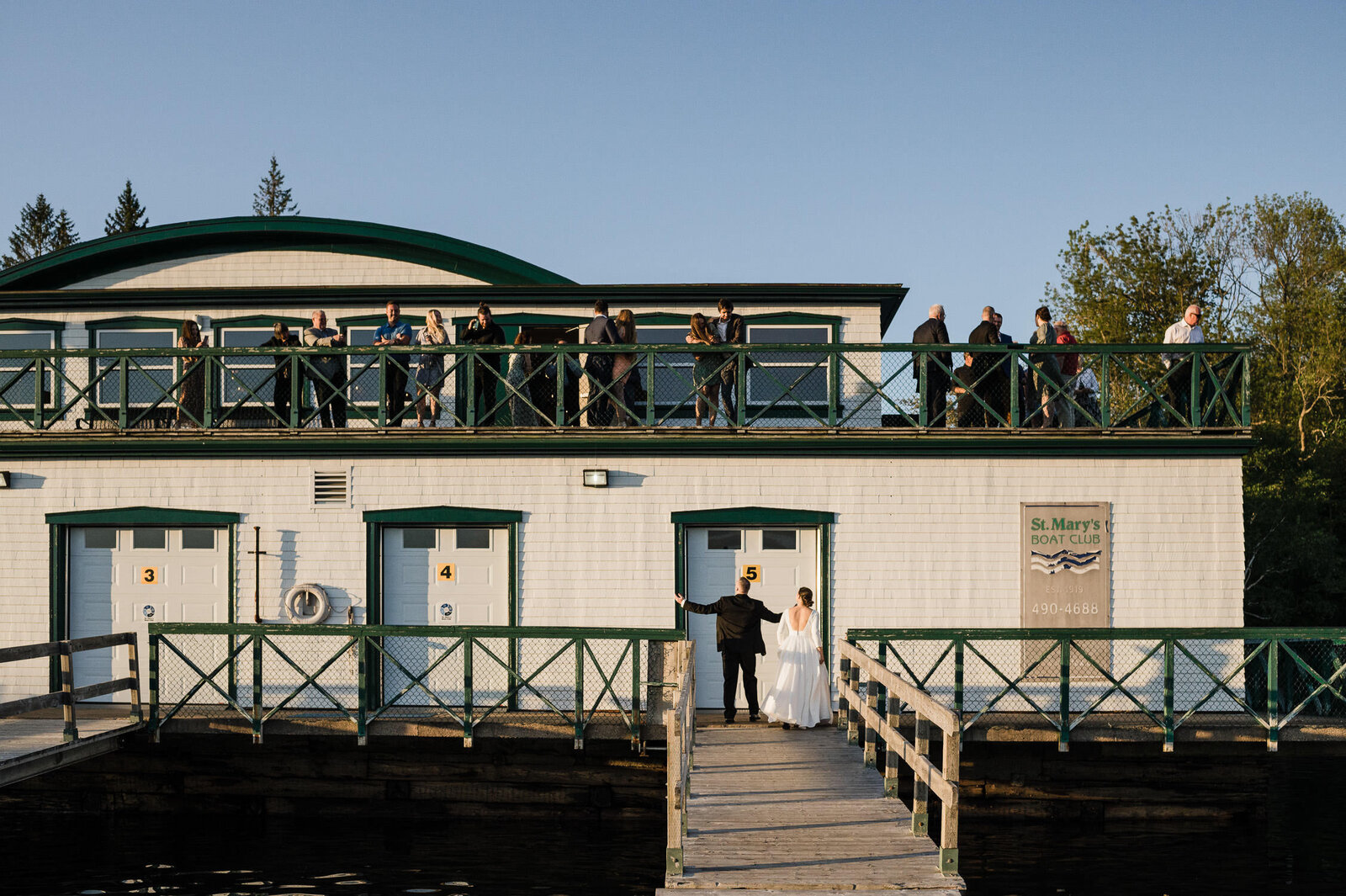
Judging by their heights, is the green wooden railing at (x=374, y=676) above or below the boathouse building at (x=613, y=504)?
→ below

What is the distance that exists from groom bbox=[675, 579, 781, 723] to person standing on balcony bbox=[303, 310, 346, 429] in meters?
5.71

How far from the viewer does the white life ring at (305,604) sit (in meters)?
16.4

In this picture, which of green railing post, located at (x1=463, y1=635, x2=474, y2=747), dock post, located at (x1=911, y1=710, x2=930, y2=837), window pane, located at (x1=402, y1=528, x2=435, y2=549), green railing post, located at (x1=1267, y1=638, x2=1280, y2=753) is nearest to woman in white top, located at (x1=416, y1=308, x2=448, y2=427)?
window pane, located at (x1=402, y1=528, x2=435, y2=549)

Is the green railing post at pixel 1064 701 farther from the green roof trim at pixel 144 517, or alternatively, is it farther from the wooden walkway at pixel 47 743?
the wooden walkway at pixel 47 743

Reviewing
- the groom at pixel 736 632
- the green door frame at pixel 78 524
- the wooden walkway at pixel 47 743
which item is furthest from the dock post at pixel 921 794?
the green door frame at pixel 78 524

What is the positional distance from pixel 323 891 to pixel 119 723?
12.1ft

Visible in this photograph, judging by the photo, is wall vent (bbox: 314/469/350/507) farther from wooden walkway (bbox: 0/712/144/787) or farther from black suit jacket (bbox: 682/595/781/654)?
black suit jacket (bbox: 682/595/781/654)

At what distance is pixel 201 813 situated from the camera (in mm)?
16328

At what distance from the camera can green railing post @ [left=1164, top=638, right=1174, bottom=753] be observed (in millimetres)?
14203

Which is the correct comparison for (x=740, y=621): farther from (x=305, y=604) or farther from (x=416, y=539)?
(x=305, y=604)

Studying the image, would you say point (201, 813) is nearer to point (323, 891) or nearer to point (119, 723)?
point (119, 723)

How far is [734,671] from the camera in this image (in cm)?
1487

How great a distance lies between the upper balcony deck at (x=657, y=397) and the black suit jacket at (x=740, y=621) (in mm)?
2448

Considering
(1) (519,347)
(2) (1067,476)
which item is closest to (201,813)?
(1) (519,347)
